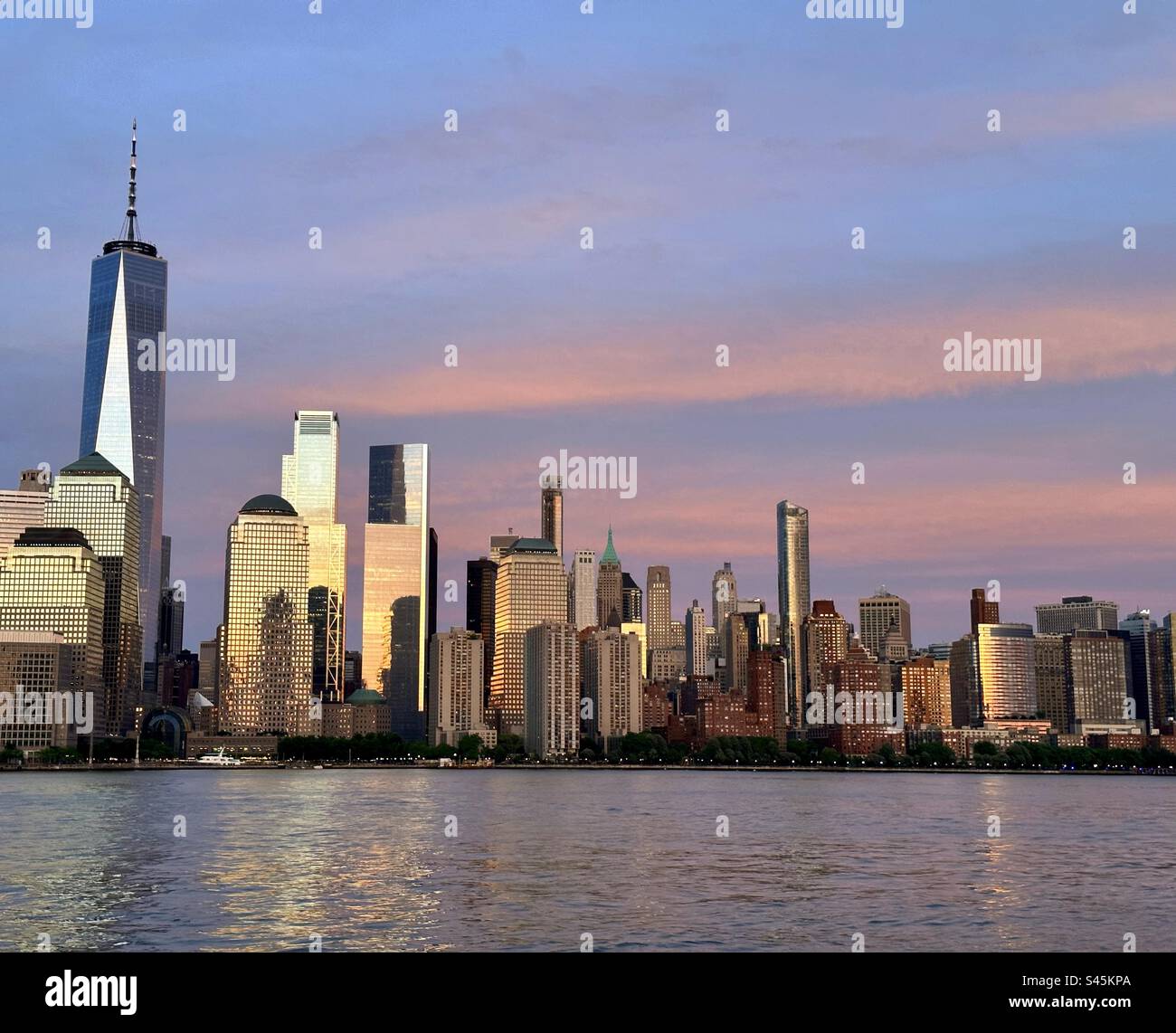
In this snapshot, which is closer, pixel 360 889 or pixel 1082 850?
pixel 360 889

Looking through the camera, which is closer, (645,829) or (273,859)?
(273,859)
